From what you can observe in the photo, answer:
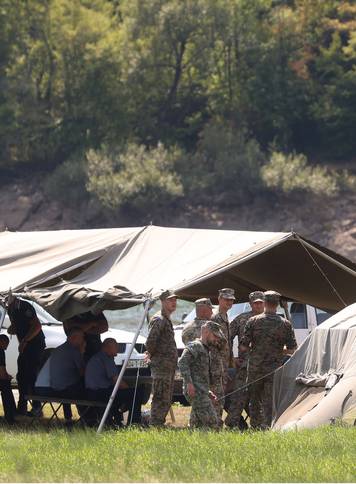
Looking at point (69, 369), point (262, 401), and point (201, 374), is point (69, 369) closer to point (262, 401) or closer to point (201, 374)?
point (262, 401)

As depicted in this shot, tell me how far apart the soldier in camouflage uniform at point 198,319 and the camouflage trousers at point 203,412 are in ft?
3.58

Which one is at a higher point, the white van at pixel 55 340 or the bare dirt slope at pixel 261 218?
the white van at pixel 55 340

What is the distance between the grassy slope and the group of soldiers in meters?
1.25

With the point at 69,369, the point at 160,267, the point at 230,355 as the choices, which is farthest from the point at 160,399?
the point at 160,267

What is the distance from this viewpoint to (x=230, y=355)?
14969 millimetres

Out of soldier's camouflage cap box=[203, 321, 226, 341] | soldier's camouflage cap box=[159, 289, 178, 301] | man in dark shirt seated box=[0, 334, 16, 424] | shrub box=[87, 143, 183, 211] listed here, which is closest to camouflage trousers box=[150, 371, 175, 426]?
soldier's camouflage cap box=[159, 289, 178, 301]

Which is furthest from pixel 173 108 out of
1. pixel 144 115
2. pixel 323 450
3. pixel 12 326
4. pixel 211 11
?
pixel 323 450

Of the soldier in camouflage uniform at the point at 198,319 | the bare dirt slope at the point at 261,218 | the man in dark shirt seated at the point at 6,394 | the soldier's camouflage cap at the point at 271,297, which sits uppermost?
the soldier's camouflage cap at the point at 271,297

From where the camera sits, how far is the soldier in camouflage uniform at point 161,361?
1449 cm

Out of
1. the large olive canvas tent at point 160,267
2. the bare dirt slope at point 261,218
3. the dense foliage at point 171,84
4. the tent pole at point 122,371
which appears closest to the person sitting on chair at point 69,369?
the large olive canvas tent at point 160,267

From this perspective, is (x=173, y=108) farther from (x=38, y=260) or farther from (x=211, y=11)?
(x=38, y=260)

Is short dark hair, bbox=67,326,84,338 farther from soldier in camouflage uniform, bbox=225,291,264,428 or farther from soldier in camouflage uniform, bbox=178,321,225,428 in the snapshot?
soldier in camouflage uniform, bbox=178,321,225,428

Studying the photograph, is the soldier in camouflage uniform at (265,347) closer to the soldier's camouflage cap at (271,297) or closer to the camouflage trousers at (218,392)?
the soldier's camouflage cap at (271,297)

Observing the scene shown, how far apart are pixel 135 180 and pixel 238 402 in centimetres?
5316
